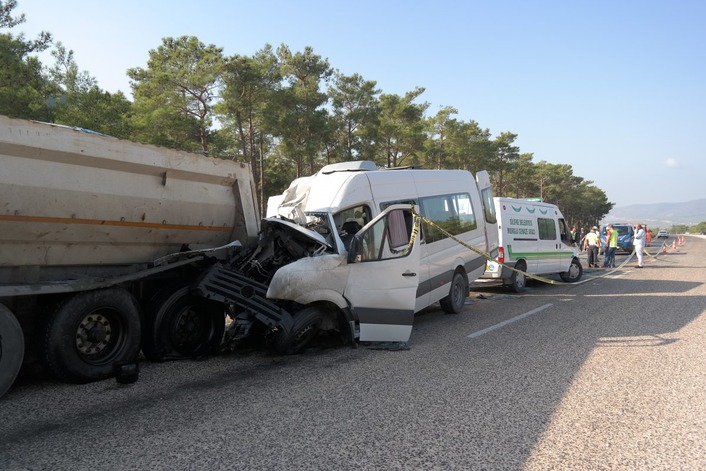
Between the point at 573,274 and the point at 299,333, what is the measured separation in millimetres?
12004

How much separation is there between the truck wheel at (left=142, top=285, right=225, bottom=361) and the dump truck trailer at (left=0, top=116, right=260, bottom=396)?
16mm

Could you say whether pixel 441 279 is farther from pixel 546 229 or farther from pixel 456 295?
pixel 546 229

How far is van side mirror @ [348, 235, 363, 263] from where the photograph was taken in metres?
5.94

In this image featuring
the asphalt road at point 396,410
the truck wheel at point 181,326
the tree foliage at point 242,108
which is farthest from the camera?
the tree foliage at point 242,108

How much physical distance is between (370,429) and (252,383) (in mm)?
1657

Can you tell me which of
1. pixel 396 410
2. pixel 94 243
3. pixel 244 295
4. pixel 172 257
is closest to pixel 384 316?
pixel 244 295

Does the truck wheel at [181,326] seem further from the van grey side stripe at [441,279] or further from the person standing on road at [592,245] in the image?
the person standing on road at [592,245]

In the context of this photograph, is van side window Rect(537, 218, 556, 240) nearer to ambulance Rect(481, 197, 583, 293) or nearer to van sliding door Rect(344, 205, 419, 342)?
ambulance Rect(481, 197, 583, 293)

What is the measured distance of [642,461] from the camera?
3162mm

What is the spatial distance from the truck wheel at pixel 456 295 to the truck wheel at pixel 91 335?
5.45 meters

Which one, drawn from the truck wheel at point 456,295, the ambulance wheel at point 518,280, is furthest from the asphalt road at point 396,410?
the ambulance wheel at point 518,280

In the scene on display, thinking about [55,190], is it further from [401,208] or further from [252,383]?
[401,208]

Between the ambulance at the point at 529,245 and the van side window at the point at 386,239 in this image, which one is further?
the ambulance at the point at 529,245

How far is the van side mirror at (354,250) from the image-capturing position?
594 cm
